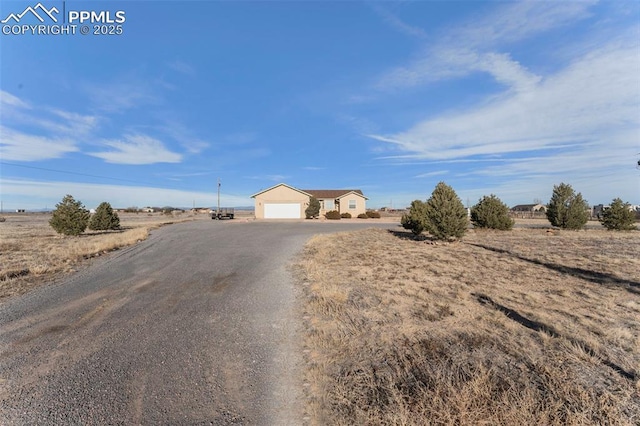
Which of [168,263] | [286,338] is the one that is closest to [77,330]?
[286,338]

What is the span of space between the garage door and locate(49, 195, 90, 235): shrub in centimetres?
2468

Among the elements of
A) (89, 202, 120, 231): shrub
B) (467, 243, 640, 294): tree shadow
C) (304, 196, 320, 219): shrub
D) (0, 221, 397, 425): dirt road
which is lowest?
(0, 221, 397, 425): dirt road

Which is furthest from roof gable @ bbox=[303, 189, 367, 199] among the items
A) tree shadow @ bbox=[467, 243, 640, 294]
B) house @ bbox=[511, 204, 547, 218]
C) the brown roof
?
tree shadow @ bbox=[467, 243, 640, 294]

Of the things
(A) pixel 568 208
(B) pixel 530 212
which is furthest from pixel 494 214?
(B) pixel 530 212

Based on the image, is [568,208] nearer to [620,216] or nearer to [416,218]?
[620,216]

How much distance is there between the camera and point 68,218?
Result: 18422 millimetres

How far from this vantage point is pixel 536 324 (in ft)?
15.5

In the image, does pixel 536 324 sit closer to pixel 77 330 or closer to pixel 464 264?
pixel 464 264

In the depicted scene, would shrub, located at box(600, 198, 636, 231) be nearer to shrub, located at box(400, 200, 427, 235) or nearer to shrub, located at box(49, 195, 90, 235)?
shrub, located at box(400, 200, 427, 235)

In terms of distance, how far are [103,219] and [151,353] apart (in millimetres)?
25579

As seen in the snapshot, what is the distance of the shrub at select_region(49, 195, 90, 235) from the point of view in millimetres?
18344

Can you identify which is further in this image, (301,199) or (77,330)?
(301,199)

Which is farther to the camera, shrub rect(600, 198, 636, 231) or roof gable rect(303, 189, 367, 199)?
roof gable rect(303, 189, 367, 199)

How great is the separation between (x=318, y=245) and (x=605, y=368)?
1078 centimetres
